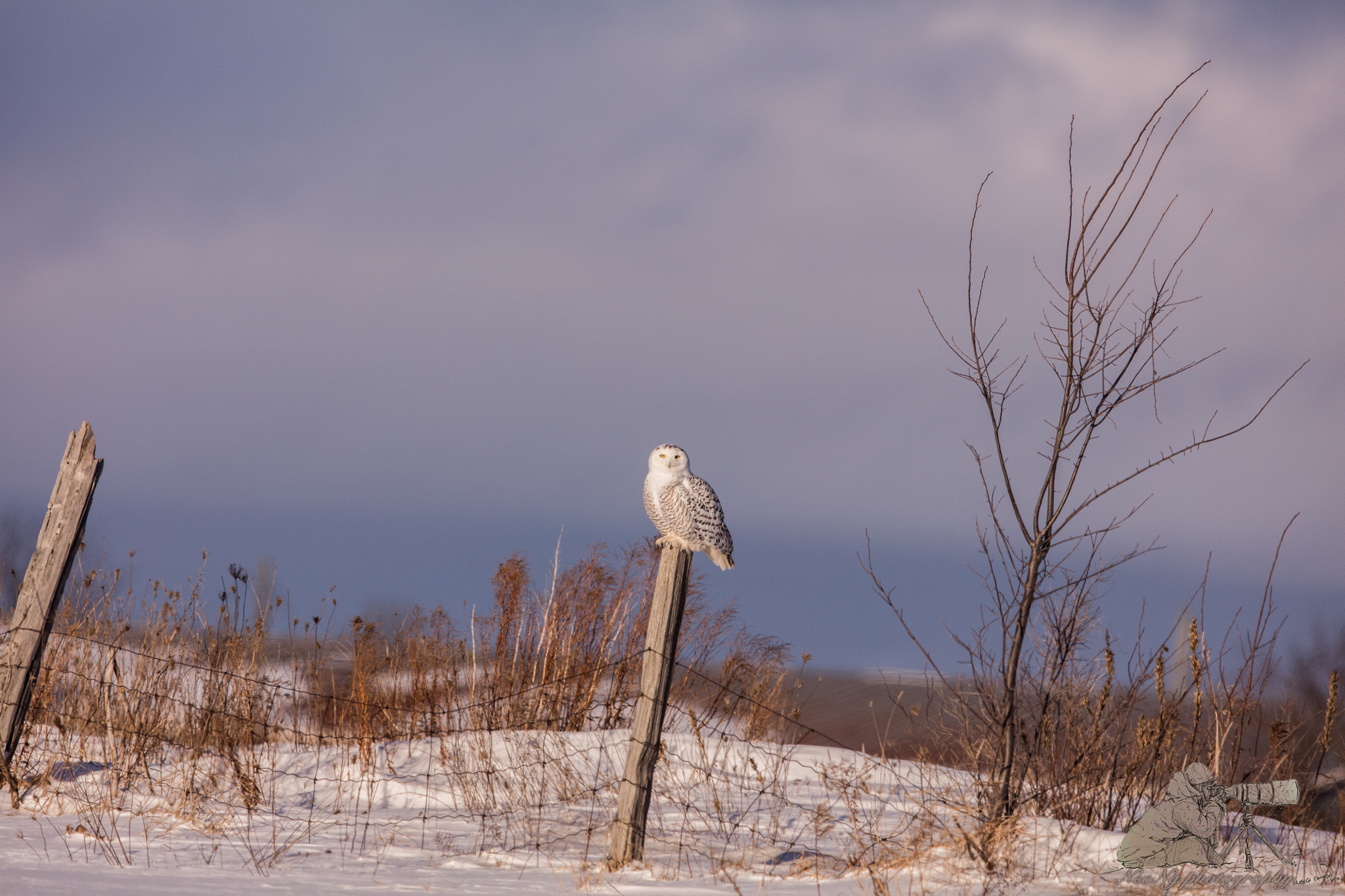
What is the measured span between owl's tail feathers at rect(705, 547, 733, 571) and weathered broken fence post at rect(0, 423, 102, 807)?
11.0 ft

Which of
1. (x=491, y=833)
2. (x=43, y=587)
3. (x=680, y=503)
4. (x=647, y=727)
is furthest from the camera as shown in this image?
(x=491, y=833)

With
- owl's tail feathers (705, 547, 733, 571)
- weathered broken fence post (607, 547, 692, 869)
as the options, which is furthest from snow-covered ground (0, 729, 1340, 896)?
owl's tail feathers (705, 547, 733, 571)

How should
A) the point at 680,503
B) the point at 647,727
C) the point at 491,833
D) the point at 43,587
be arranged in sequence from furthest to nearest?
the point at 491,833 < the point at 43,587 < the point at 680,503 < the point at 647,727

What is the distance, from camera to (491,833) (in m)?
5.04

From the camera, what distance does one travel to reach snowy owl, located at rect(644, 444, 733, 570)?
464cm

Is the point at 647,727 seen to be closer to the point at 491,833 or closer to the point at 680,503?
the point at 680,503

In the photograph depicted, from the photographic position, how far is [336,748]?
6.82 metres

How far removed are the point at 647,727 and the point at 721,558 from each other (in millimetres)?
1205

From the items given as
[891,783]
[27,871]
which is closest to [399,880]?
[27,871]

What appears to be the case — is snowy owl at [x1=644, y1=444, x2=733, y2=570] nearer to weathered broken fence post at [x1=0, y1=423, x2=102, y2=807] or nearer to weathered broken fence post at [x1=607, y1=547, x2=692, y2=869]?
weathered broken fence post at [x1=607, y1=547, x2=692, y2=869]

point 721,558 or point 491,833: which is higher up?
point 721,558

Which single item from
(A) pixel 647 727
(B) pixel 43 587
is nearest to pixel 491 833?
(A) pixel 647 727

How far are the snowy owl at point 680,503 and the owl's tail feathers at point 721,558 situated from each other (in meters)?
0.05

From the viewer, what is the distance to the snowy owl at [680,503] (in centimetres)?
464
